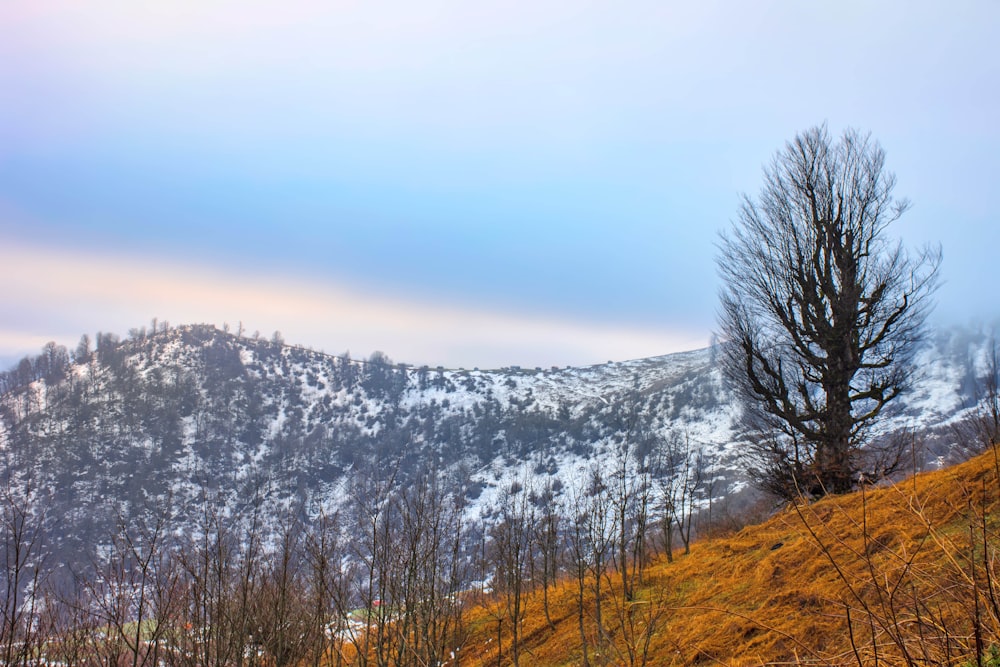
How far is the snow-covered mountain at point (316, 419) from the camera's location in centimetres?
5978

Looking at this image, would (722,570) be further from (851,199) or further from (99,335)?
(99,335)

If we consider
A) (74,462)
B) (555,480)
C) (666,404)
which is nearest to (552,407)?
(666,404)

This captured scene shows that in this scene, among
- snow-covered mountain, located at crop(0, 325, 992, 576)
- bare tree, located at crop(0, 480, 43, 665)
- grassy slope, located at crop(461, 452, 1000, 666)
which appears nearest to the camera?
grassy slope, located at crop(461, 452, 1000, 666)

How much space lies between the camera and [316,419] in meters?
82.9

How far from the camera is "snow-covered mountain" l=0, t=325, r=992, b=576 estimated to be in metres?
59.8

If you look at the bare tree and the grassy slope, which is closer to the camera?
the grassy slope

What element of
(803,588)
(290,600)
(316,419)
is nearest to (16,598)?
(290,600)

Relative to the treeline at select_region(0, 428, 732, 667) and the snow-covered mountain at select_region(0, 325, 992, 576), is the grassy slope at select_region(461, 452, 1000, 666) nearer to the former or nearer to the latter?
the treeline at select_region(0, 428, 732, 667)

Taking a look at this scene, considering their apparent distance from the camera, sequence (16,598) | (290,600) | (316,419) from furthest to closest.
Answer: (316,419) < (290,600) < (16,598)

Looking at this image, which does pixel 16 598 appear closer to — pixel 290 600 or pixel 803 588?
pixel 290 600

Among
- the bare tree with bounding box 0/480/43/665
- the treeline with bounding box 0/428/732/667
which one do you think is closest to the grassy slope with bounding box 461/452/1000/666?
the treeline with bounding box 0/428/732/667

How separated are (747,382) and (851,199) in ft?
16.1

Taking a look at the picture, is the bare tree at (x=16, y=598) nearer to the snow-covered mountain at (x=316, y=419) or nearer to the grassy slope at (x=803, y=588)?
the grassy slope at (x=803, y=588)

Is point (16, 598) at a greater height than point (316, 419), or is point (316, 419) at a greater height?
point (316, 419)
